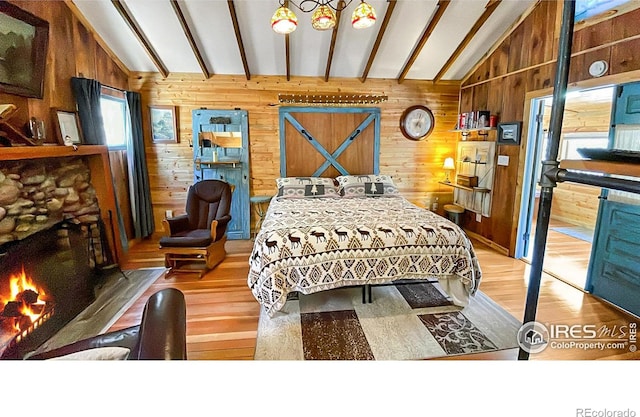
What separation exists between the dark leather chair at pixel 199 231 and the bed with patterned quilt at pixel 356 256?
101cm

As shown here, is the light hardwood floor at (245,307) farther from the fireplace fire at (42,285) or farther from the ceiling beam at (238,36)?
the ceiling beam at (238,36)

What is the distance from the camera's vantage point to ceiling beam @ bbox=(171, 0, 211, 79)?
3.47 meters

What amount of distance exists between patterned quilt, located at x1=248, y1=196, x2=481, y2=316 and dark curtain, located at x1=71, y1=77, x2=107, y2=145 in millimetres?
2415

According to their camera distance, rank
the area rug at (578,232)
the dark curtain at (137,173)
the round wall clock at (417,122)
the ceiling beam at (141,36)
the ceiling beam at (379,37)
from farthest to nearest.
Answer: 1. the round wall clock at (417,122)
2. the area rug at (578,232)
3. the dark curtain at (137,173)
4. the ceiling beam at (379,37)
5. the ceiling beam at (141,36)

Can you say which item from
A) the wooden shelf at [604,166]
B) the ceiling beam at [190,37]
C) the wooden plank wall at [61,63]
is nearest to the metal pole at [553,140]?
the wooden shelf at [604,166]

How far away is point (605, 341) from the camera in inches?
100.0

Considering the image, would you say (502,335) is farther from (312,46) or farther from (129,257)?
(129,257)

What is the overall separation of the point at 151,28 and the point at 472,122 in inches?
180

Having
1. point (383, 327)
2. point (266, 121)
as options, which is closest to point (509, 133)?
point (383, 327)

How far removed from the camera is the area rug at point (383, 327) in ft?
7.85

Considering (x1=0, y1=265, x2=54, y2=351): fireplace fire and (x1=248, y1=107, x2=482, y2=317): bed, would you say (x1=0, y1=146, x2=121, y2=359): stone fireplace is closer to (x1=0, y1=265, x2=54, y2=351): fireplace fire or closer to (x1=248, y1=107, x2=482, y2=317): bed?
(x1=0, y1=265, x2=54, y2=351): fireplace fire

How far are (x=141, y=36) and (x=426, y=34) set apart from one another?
3.52 m
